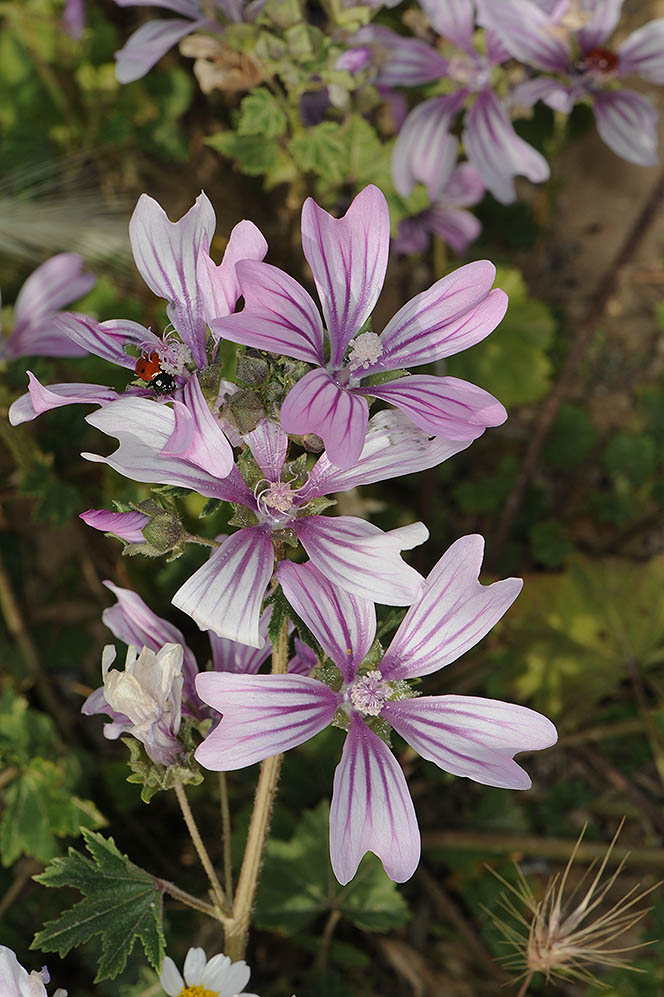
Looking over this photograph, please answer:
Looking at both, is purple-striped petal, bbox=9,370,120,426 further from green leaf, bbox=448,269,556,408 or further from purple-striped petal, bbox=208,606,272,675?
green leaf, bbox=448,269,556,408

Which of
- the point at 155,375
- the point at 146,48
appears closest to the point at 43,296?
the point at 146,48

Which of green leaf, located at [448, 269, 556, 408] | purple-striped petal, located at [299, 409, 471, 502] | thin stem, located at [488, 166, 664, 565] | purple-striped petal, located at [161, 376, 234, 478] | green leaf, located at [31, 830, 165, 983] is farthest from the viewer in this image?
green leaf, located at [448, 269, 556, 408]

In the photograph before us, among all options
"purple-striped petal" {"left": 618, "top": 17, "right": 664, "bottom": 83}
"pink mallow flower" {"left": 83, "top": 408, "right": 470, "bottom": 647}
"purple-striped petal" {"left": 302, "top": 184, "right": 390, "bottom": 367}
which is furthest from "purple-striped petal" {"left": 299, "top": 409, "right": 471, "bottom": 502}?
"purple-striped petal" {"left": 618, "top": 17, "right": 664, "bottom": 83}

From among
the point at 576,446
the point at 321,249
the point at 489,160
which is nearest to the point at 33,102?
the point at 489,160

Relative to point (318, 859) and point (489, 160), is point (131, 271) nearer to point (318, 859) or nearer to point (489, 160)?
point (489, 160)

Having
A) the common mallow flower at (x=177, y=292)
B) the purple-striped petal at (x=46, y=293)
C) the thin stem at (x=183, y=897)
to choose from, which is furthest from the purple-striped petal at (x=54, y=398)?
the purple-striped petal at (x=46, y=293)

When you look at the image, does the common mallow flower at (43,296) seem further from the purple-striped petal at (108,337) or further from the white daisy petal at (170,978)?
the white daisy petal at (170,978)
